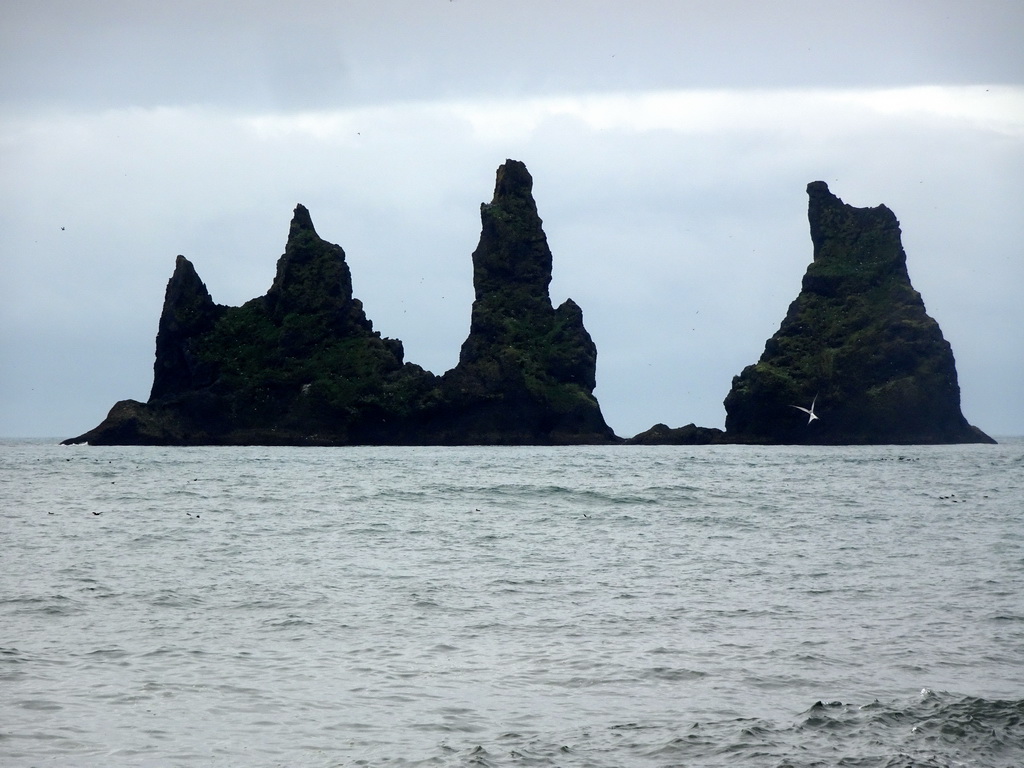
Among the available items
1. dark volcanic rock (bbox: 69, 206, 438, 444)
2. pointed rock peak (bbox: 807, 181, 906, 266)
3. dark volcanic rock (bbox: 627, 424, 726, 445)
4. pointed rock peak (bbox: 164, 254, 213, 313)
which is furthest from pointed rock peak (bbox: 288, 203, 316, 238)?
pointed rock peak (bbox: 807, 181, 906, 266)

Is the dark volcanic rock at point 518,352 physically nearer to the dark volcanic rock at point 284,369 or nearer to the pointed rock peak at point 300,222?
the dark volcanic rock at point 284,369

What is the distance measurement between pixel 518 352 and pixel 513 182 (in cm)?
2496

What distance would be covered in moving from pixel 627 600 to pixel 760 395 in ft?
372

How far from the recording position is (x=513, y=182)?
5753 inches

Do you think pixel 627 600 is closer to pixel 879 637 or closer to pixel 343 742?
pixel 879 637

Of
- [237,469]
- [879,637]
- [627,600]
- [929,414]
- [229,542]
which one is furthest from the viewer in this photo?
[929,414]

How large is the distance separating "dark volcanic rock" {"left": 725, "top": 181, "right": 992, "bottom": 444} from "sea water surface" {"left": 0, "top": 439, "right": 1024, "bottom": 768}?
9541 cm

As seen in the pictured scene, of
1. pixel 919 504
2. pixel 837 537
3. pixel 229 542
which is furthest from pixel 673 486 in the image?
pixel 229 542

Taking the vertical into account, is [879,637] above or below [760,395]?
below

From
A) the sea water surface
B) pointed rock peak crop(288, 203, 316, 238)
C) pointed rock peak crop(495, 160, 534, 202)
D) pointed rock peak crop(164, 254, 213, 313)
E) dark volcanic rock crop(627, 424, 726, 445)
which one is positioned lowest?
the sea water surface

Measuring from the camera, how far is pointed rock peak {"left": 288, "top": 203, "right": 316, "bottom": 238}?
140125 millimetres

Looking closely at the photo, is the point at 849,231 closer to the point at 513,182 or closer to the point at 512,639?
the point at 513,182

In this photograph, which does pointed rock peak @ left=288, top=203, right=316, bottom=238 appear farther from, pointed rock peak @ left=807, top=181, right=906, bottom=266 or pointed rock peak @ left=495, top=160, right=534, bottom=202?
pointed rock peak @ left=807, top=181, right=906, bottom=266

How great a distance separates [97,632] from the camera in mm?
16906
